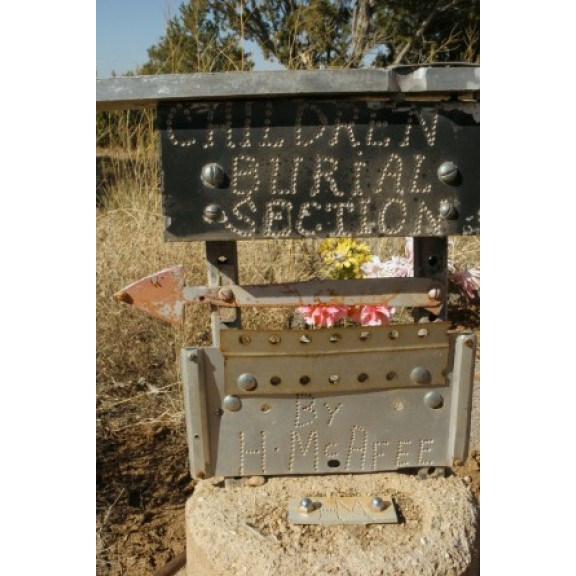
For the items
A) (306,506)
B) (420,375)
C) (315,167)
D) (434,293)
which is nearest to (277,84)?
(315,167)

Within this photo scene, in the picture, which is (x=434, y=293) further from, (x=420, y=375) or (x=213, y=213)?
(x=213, y=213)

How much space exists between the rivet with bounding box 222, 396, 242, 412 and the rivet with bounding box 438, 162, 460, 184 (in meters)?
0.53

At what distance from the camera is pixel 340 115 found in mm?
1046

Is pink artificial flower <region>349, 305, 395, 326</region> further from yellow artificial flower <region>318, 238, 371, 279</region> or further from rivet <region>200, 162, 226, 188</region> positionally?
rivet <region>200, 162, 226, 188</region>

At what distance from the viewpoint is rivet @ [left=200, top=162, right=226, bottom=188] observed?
1032 mm

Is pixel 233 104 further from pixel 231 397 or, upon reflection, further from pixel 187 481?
pixel 187 481

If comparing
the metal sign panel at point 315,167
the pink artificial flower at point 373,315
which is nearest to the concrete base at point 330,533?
the metal sign panel at point 315,167

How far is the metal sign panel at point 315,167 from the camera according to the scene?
104 centimetres

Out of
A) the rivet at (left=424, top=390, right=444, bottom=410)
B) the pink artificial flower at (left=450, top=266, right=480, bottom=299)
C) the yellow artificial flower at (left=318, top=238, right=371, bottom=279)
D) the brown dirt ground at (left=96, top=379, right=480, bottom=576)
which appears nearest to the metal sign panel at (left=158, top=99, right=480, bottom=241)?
the rivet at (left=424, top=390, right=444, bottom=410)

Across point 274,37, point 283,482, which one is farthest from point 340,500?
point 274,37

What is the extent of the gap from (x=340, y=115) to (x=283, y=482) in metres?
0.72

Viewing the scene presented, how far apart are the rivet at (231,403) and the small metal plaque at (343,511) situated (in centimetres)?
22

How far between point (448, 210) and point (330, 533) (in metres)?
0.61

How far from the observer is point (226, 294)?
1.14 metres
